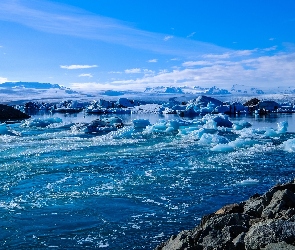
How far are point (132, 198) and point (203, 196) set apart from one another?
4.31 feet

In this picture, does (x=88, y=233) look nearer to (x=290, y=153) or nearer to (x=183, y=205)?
(x=183, y=205)

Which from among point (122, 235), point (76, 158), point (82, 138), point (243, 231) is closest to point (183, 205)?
point (122, 235)

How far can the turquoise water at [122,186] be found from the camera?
5.21 m

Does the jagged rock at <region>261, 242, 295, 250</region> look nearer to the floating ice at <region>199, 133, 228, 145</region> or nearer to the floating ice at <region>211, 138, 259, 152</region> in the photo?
the floating ice at <region>211, 138, 259, 152</region>

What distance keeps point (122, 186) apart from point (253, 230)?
14.2ft

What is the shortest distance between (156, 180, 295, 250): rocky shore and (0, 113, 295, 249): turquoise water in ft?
3.55

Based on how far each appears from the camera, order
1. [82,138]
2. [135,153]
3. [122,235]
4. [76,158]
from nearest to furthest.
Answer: [122,235]
[76,158]
[135,153]
[82,138]

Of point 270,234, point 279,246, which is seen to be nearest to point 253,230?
point 270,234

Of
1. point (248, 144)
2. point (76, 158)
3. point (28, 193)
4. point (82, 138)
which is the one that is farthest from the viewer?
point (82, 138)

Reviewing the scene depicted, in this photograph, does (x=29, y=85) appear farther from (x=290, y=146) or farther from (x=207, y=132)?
(x=290, y=146)

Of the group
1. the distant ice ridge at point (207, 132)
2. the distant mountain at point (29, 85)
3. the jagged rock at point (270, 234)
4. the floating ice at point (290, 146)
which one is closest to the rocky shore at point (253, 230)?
the jagged rock at point (270, 234)

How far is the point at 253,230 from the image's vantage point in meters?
3.49

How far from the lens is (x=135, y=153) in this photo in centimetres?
1170

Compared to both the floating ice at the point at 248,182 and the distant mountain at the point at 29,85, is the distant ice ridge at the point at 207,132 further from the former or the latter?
the distant mountain at the point at 29,85
